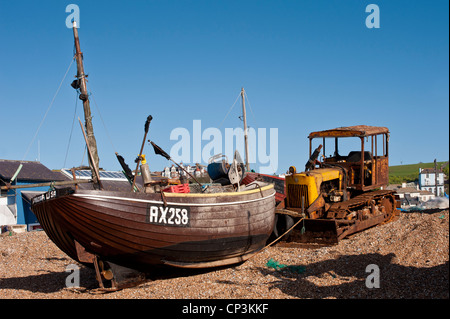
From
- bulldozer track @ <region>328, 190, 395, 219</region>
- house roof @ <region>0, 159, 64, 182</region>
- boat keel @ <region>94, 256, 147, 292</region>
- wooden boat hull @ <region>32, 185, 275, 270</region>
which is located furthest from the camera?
house roof @ <region>0, 159, 64, 182</region>

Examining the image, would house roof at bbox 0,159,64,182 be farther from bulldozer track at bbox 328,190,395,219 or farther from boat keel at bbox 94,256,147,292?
bulldozer track at bbox 328,190,395,219

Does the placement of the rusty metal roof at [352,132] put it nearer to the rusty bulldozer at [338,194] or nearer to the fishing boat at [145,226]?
the rusty bulldozer at [338,194]

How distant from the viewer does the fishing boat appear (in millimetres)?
9320

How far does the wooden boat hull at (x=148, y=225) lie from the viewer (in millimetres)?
9305

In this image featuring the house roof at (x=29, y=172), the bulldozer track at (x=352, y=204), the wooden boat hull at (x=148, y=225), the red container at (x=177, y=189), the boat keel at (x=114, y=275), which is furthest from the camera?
the house roof at (x=29, y=172)

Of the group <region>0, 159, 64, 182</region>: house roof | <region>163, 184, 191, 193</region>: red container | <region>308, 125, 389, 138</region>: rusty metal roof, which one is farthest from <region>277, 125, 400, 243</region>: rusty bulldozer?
<region>0, 159, 64, 182</region>: house roof

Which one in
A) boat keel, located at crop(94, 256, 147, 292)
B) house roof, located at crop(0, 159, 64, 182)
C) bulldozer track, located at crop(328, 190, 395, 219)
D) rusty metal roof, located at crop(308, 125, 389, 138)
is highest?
rusty metal roof, located at crop(308, 125, 389, 138)

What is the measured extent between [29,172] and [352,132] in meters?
21.3

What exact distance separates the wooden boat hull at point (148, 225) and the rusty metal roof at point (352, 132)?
19.1ft

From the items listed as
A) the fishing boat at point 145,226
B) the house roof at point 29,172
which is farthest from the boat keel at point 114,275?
the house roof at point 29,172

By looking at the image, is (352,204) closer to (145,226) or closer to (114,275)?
(145,226)

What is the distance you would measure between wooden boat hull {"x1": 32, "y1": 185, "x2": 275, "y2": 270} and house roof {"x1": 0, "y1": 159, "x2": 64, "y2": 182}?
18528mm
